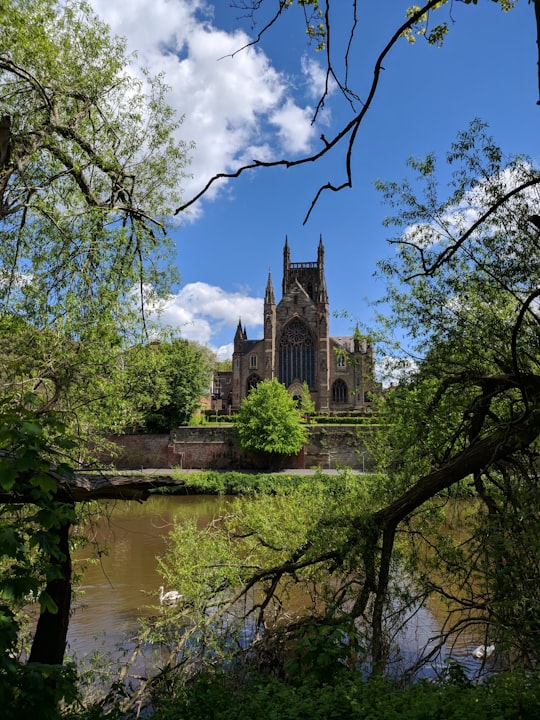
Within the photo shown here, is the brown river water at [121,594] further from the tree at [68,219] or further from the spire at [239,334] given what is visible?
the spire at [239,334]

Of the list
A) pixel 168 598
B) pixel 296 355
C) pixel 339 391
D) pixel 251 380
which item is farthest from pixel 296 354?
pixel 168 598

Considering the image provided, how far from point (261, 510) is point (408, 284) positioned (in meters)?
4.05

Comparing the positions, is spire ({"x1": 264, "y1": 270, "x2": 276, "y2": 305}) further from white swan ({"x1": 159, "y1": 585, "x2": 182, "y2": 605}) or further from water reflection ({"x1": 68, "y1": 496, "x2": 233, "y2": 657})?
white swan ({"x1": 159, "y1": 585, "x2": 182, "y2": 605})

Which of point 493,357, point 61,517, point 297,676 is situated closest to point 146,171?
point 493,357

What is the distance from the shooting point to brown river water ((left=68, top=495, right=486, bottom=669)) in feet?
29.6

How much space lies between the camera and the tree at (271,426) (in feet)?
112

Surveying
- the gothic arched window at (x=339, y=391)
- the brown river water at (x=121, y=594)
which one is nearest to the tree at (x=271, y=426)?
the brown river water at (x=121, y=594)

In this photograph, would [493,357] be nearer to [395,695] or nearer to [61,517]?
[395,695]

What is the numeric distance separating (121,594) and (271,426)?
71.0 ft

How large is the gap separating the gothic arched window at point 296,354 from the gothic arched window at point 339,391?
2.53m

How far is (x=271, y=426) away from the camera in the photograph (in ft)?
112

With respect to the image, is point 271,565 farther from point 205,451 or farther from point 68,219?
point 205,451

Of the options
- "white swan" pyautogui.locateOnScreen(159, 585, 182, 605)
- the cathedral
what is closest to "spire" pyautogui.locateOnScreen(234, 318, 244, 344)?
the cathedral

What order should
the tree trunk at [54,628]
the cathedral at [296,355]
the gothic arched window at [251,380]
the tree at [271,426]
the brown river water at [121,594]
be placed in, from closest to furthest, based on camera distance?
the tree trunk at [54,628] → the brown river water at [121,594] → the tree at [271,426] → the cathedral at [296,355] → the gothic arched window at [251,380]
